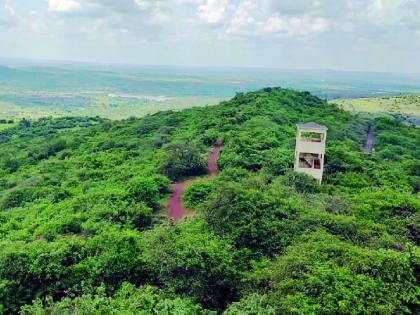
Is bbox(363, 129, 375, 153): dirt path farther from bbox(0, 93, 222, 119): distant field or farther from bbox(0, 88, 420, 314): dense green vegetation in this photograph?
bbox(0, 93, 222, 119): distant field

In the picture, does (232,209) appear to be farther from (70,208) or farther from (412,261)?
(70,208)

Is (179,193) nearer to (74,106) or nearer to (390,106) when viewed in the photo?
(390,106)

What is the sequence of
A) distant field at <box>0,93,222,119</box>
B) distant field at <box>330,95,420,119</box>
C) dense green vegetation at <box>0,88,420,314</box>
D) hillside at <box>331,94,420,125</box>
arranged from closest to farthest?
dense green vegetation at <box>0,88,420,314</box>, hillside at <box>331,94,420,125</box>, distant field at <box>330,95,420,119</box>, distant field at <box>0,93,222,119</box>

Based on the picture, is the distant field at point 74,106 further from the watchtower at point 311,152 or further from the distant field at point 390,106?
the watchtower at point 311,152

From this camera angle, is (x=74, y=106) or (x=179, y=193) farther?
(x=74, y=106)

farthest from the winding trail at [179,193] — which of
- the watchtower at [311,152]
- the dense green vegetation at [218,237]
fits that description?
the watchtower at [311,152]

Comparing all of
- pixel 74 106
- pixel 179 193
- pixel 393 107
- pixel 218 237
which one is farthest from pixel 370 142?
pixel 74 106

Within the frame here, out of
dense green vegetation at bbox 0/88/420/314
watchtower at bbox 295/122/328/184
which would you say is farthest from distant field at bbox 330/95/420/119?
watchtower at bbox 295/122/328/184
